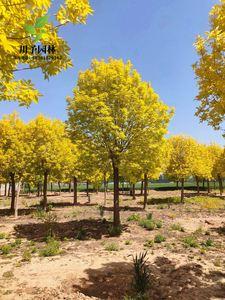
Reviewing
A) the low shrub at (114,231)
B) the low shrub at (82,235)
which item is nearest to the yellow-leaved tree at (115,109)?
the low shrub at (114,231)

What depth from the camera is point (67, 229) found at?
16516 millimetres

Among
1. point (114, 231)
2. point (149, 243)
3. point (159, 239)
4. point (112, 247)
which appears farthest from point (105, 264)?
point (114, 231)

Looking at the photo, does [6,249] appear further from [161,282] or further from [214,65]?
[214,65]

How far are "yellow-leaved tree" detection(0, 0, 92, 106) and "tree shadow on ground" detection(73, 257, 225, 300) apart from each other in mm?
5997

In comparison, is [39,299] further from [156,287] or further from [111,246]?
[111,246]

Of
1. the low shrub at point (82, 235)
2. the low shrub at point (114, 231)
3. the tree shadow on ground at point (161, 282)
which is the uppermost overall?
the low shrub at point (114, 231)

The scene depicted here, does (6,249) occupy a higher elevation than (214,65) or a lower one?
lower

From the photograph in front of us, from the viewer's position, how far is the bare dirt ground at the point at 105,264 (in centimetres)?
845

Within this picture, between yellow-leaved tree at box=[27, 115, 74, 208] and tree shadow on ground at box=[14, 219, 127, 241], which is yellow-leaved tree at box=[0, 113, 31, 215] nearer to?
yellow-leaved tree at box=[27, 115, 74, 208]

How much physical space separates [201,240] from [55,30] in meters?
12.7

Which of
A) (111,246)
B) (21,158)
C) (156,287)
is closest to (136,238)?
(111,246)

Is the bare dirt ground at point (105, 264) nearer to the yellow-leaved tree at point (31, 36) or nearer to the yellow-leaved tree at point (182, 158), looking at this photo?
the yellow-leaved tree at point (31, 36)

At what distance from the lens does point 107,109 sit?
48.5ft

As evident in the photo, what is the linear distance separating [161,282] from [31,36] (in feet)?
26.8
